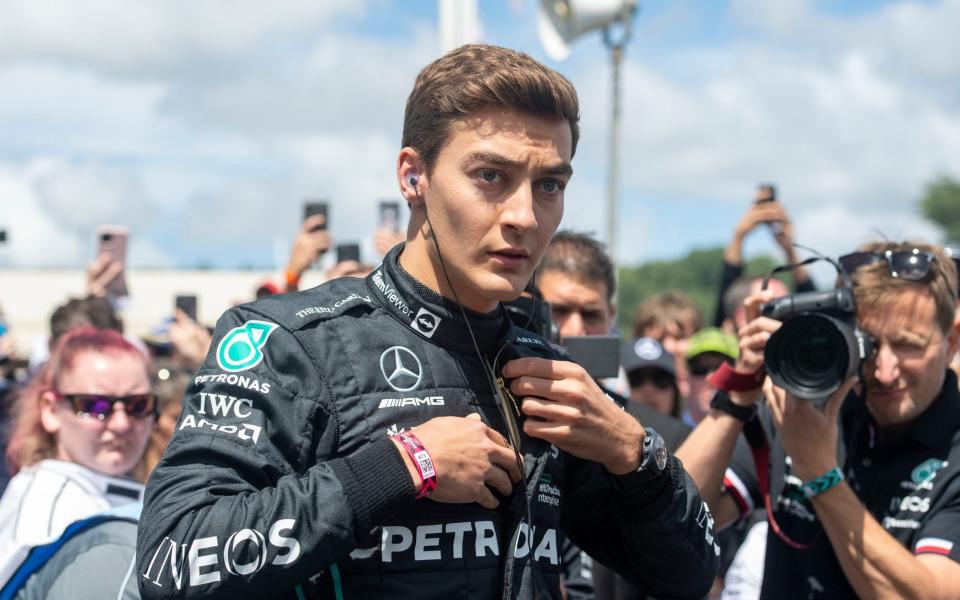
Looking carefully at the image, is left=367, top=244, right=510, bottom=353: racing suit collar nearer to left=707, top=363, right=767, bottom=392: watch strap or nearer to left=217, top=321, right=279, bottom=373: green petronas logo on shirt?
left=217, top=321, right=279, bottom=373: green petronas logo on shirt

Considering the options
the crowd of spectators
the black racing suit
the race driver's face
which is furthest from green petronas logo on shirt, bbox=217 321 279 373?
the crowd of spectators

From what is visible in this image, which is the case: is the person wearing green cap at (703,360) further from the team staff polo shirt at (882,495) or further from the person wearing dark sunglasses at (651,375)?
the team staff polo shirt at (882,495)

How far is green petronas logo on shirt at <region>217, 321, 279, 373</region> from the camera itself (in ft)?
6.47

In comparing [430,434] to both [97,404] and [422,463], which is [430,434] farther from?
[97,404]

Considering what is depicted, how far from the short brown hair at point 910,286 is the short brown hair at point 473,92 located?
131 cm

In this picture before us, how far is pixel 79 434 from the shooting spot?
3502 millimetres

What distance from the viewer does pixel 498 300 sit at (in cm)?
222

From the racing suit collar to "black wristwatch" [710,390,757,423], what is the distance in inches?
45.0

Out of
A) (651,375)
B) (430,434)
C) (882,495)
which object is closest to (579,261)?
(651,375)

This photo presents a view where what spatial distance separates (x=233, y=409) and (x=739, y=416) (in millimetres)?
1709

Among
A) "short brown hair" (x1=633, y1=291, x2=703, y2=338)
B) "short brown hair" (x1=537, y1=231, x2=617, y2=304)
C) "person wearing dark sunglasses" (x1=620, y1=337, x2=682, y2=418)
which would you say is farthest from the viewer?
"short brown hair" (x1=633, y1=291, x2=703, y2=338)

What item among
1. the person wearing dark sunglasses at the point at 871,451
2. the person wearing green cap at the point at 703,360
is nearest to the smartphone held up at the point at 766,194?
the person wearing green cap at the point at 703,360

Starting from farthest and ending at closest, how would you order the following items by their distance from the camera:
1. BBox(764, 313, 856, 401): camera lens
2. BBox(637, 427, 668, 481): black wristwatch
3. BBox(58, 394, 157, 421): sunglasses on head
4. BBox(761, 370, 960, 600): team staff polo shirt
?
BBox(58, 394, 157, 421): sunglasses on head, BBox(761, 370, 960, 600): team staff polo shirt, BBox(764, 313, 856, 401): camera lens, BBox(637, 427, 668, 481): black wristwatch

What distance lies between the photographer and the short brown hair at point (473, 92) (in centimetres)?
212
